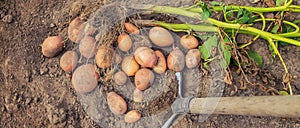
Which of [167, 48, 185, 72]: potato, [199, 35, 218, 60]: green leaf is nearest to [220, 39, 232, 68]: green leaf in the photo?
[199, 35, 218, 60]: green leaf

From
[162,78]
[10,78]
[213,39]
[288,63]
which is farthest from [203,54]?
[10,78]

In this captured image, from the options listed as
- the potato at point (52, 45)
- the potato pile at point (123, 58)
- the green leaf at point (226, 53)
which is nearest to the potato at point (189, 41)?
the potato pile at point (123, 58)

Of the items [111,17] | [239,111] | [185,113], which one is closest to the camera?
[239,111]

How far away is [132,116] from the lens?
1521mm

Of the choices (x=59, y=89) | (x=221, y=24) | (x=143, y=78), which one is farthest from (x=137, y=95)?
(x=221, y=24)

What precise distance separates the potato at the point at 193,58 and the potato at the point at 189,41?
0.02 m

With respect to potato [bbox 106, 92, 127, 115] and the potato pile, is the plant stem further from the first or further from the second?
potato [bbox 106, 92, 127, 115]

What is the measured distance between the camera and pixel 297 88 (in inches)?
60.3

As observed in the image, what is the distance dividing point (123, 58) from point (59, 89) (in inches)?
10.6

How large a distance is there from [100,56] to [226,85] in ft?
1.58

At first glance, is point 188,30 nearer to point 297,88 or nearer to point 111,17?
point 111,17

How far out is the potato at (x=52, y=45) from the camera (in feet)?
5.11

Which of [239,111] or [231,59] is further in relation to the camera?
[231,59]

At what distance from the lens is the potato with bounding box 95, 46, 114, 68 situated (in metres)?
1.54
